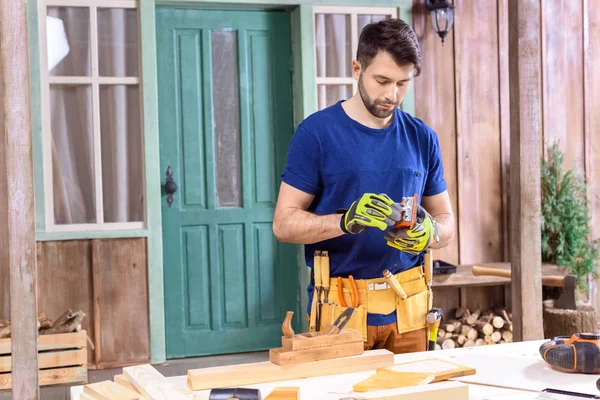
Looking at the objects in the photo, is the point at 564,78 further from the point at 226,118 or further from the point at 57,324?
the point at 57,324

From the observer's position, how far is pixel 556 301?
487 cm

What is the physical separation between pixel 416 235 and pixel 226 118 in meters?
3.35

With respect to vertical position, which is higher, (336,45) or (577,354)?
(336,45)

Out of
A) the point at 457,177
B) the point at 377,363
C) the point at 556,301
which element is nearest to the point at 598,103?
the point at 457,177

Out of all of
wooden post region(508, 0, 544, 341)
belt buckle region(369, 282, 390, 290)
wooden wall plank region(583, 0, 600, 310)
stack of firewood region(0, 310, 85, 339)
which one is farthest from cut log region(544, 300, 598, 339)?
stack of firewood region(0, 310, 85, 339)

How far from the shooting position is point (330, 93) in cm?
556

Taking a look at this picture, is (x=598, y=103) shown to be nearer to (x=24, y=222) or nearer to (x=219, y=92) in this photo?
(x=219, y=92)

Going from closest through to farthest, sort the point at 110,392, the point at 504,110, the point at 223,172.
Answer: the point at 110,392 < the point at 223,172 < the point at 504,110

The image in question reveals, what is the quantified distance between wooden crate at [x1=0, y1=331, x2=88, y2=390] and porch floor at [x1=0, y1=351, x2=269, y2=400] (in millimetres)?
83

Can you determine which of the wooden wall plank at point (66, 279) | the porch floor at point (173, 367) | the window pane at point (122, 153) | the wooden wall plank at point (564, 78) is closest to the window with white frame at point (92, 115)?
the window pane at point (122, 153)

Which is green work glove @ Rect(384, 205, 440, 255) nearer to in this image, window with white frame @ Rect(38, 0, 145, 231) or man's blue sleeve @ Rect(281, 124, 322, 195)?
man's blue sleeve @ Rect(281, 124, 322, 195)

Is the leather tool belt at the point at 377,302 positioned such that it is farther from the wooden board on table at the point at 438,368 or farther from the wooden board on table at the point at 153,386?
the wooden board on table at the point at 153,386

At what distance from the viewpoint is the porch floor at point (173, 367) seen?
4629 mm

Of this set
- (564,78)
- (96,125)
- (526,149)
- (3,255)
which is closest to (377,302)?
(526,149)
